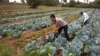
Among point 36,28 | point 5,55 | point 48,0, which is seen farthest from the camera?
point 48,0

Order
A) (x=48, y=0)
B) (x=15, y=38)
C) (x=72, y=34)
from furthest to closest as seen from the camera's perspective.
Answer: (x=48, y=0) → (x=15, y=38) → (x=72, y=34)

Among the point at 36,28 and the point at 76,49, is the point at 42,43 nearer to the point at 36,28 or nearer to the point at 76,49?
the point at 76,49

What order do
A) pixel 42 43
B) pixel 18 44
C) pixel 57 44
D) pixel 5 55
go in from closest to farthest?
pixel 5 55 → pixel 57 44 → pixel 42 43 → pixel 18 44

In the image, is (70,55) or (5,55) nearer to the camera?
(70,55)

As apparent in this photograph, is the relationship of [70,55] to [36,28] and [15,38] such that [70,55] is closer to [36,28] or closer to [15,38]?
[15,38]

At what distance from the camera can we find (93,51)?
26.0 ft

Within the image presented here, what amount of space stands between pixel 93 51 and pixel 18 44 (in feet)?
14.3

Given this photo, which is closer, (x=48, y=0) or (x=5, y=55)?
(x=5, y=55)

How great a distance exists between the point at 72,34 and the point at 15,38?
2957mm

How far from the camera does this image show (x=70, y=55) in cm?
709

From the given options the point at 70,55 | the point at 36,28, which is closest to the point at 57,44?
the point at 70,55

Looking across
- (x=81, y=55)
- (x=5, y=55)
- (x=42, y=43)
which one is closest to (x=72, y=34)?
(x=42, y=43)

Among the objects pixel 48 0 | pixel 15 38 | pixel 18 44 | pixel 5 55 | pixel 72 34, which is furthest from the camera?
pixel 48 0

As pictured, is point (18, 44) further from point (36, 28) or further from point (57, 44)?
point (36, 28)
